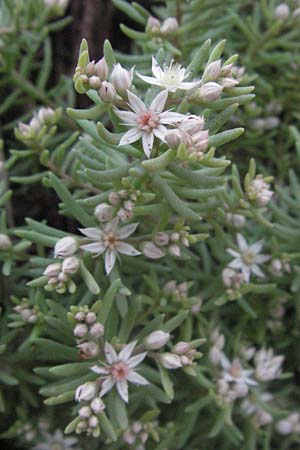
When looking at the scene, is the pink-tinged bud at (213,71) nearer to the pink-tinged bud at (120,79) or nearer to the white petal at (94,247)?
the pink-tinged bud at (120,79)

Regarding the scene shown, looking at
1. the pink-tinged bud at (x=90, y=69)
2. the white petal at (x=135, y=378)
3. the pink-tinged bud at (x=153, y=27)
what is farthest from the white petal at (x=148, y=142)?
the pink-tinged bud at (x=153, y=27)

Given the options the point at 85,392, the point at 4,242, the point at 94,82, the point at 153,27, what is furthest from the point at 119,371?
the point at 153,27

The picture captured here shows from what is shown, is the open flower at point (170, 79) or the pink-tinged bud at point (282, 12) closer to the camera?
the open flower at point (170, 79)

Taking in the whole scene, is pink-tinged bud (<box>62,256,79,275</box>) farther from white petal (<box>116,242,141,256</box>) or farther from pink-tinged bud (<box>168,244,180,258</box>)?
pink-tinged bud (<box>168,244,180,258</box>)

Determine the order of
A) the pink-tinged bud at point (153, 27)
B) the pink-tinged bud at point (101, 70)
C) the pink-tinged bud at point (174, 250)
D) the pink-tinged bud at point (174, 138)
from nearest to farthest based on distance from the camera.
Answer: the pink-tinged bud at point (174, 138) < the pink-tinged bud at point (101, 70) < the pink-tinged bud at point (174, 250) < the pink-tinged bud at point (153, 27)

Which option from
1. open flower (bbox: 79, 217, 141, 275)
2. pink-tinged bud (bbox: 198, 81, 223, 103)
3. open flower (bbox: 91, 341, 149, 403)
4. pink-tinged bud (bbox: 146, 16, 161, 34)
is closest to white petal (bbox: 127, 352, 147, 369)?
open flower (bbox: 91, 341, 149, 403)

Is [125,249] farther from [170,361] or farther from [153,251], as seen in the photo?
[170,361]

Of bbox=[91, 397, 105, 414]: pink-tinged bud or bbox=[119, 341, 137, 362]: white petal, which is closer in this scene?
bbox=[91, 397, 105, 414]: pink-tinged bud
